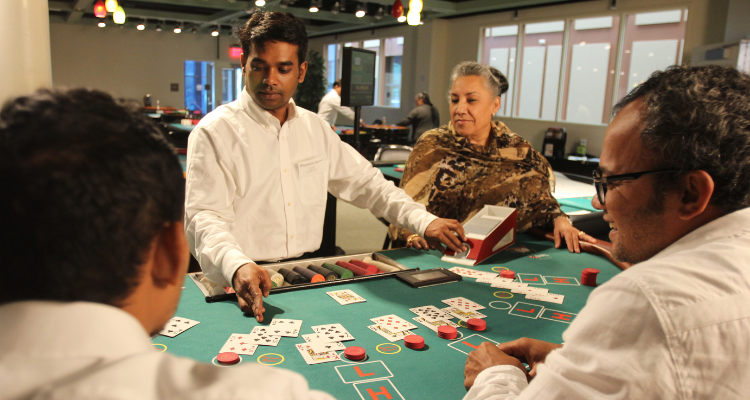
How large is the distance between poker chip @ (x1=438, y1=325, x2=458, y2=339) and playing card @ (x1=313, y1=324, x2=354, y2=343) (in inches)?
10.5

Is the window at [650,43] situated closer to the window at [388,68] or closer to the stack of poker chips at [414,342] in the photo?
the window at [388,68]

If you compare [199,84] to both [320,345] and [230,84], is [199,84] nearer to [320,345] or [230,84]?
[230,84]

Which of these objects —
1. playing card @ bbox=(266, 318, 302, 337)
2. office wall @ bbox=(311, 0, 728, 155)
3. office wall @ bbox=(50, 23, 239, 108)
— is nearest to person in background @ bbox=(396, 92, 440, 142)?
office wall @ bbox=(311, 0, 728, 155)

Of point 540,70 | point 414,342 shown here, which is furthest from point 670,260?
point 540,70

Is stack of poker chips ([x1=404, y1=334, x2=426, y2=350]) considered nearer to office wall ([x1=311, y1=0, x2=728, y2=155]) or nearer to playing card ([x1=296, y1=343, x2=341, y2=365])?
playing card ([x1=296, y1=343, x2=341, y2=365])

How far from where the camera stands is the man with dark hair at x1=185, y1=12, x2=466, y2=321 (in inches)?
79.8

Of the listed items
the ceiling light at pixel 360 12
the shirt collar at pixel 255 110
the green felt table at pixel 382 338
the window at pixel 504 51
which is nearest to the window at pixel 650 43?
the window at pixel 504 51

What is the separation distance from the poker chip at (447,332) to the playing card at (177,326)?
724 mm

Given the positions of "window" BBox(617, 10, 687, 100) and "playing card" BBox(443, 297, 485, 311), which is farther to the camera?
"window" BBox(617, 10, 687, 100)

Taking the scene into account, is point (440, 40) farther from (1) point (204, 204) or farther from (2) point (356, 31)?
(1) point (204, 204)

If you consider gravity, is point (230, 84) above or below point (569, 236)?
above

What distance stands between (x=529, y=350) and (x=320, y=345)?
1.83 ft

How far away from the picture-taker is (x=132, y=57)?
15938mm

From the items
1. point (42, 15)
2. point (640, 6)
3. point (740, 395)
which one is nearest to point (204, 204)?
point (42, 15)
